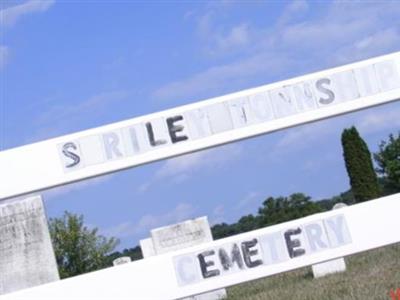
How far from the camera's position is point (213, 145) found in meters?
3.65

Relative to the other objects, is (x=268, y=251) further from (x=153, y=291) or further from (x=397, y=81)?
(x=397, y=81)

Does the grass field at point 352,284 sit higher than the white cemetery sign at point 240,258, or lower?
lower

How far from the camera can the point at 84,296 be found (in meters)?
3.70

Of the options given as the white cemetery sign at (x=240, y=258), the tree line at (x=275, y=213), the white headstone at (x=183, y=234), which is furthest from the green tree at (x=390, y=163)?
the white cemetery sign at (x=240, y=258)

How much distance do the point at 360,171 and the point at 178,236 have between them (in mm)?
7895

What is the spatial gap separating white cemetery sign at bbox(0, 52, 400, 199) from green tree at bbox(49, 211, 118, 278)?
16.0 metres

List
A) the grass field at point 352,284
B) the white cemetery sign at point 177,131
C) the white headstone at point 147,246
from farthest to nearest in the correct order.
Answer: the white headstone at point 147,246 → the grass field at point 352,284 → the white cemetery sign at point 177,131

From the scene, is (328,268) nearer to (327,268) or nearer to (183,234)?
(327,268)

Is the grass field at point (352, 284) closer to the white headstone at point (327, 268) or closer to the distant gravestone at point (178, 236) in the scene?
the white headstone at point (327, 268)

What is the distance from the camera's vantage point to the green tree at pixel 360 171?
709 inches

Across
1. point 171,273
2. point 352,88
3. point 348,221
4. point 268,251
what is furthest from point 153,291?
point 352,88

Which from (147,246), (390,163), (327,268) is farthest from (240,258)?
(390,163)

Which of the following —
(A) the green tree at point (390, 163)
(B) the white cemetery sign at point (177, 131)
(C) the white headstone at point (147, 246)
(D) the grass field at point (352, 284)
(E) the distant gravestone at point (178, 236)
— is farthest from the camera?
(A) the green tree at point (390, 163)

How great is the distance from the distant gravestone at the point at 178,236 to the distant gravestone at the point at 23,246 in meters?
3.81
